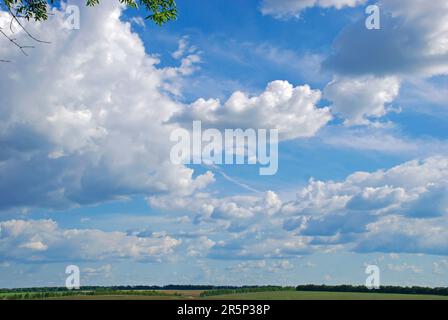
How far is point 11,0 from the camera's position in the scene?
85.6 ft

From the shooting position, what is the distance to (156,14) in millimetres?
26391
